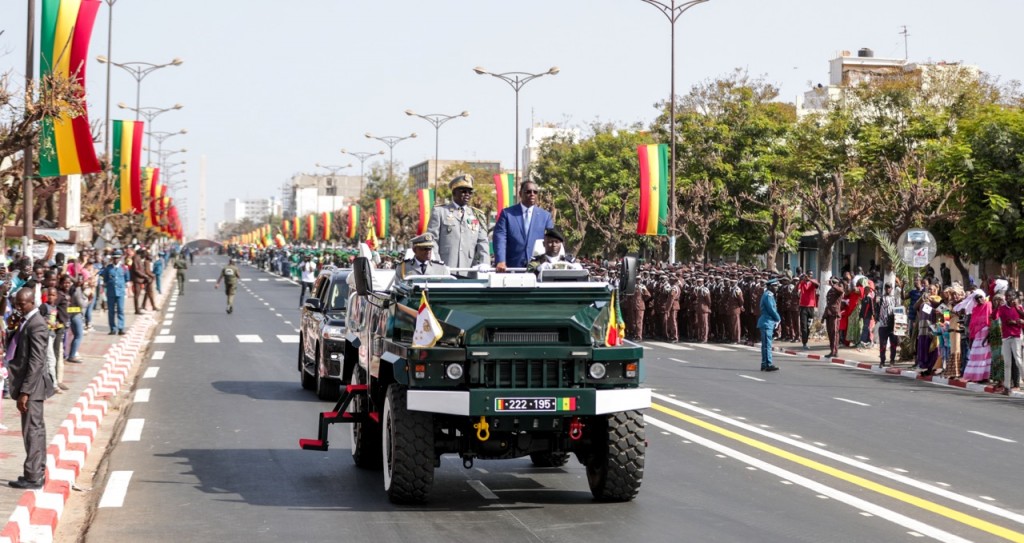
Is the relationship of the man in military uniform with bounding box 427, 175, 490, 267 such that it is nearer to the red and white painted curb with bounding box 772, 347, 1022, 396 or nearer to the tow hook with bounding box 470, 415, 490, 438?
the tow hook with bounding box 470, 415, 490, 438

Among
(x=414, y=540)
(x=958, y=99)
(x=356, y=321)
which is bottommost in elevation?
(x=414, y=540)

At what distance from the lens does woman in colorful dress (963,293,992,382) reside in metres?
23.7

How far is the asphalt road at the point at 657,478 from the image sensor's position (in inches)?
402

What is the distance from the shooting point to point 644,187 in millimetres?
39906

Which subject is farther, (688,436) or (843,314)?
(843,314)

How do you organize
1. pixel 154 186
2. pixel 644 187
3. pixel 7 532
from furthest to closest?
pixel 154 186 < pixel 644 187 < pixel 7 532

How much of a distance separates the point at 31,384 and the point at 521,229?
4.59 meters

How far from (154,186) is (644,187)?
1128 inches

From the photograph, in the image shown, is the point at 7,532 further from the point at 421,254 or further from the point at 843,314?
the point at 843,314

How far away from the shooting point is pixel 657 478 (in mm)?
12711

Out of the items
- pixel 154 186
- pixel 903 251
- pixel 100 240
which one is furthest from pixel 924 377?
pixel 154 186

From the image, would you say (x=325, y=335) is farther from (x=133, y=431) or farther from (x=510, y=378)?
(x=510, y=378)

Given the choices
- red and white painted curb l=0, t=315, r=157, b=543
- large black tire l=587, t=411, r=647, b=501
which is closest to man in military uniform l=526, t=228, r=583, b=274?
large black tire l=587, t=411, r=647, b=501

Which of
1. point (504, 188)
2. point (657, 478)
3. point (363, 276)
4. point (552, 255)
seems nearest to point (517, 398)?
point (363, 276)
